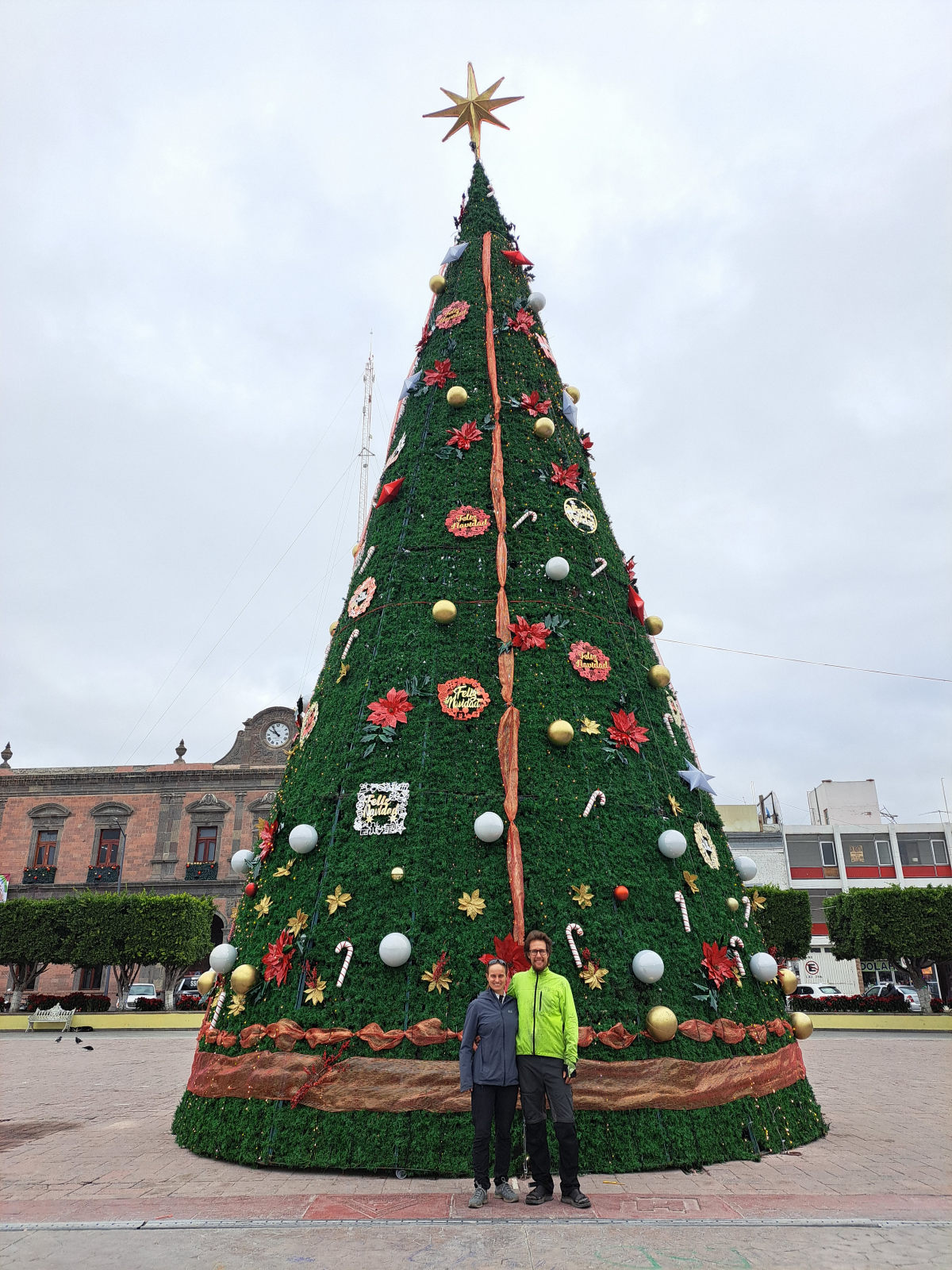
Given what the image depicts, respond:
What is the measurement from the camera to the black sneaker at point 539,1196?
14.0ft

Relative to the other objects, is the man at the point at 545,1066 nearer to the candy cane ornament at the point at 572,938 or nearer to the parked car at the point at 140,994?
the candy cane ornament at the point at 572,938

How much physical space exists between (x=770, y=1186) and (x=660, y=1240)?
123 cm

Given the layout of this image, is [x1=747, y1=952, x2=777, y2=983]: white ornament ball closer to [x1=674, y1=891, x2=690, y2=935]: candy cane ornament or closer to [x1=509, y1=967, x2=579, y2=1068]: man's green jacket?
[x1=674, y1=891, x2=690, y2=935]: candy cane ornament

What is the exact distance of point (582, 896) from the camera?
5.34 m

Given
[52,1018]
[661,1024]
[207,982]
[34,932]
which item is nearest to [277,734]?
[34,932]

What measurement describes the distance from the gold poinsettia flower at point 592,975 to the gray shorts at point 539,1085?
0.70 metres

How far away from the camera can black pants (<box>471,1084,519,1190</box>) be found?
4.38m

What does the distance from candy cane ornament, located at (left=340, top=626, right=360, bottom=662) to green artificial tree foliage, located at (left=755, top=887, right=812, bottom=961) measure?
1975cm

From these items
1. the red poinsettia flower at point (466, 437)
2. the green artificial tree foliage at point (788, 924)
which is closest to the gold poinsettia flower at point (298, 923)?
the red poinsettia flower at point (466, 437)

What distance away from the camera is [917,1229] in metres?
3.98

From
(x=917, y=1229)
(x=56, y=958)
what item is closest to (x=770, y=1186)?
(x=917, y=1229)

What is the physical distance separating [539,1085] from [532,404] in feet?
18.1

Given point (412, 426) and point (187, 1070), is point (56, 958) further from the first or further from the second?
point (412, 426)

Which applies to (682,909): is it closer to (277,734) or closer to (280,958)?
(280,958)
